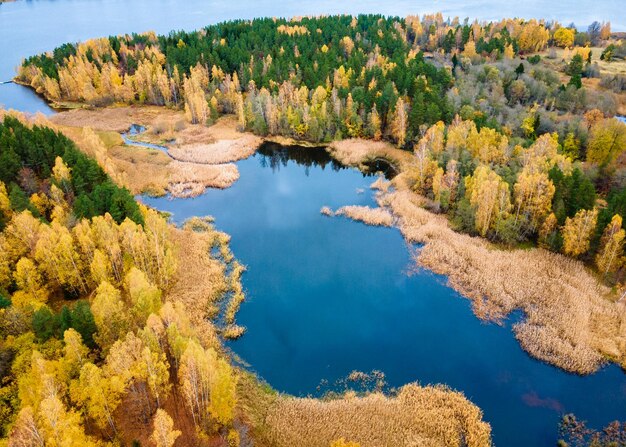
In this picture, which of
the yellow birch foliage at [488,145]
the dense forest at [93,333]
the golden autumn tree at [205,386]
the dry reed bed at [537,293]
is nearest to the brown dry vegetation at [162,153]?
the dense forest at [93,333]

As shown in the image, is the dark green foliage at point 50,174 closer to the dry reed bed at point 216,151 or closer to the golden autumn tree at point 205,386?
the dry reed bed at point 216,151

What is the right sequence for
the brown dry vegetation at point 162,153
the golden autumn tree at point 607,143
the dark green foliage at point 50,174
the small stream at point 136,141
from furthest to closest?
the small stream at point 136,141, the brown dry vegetation at point 162,153, the golden autumn tree at point 607,143, the dark green foliage at point 50,174

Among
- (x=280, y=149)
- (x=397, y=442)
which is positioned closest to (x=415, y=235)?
(x=397, y=442)

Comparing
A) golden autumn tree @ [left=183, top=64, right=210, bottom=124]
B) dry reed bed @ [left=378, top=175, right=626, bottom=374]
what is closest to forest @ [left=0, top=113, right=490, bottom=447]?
dry reed bed @ [left=378, top=175, right=626, bottom=374]

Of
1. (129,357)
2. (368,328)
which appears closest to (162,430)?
(129,357)

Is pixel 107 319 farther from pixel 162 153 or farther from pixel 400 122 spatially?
pixel 400 122
